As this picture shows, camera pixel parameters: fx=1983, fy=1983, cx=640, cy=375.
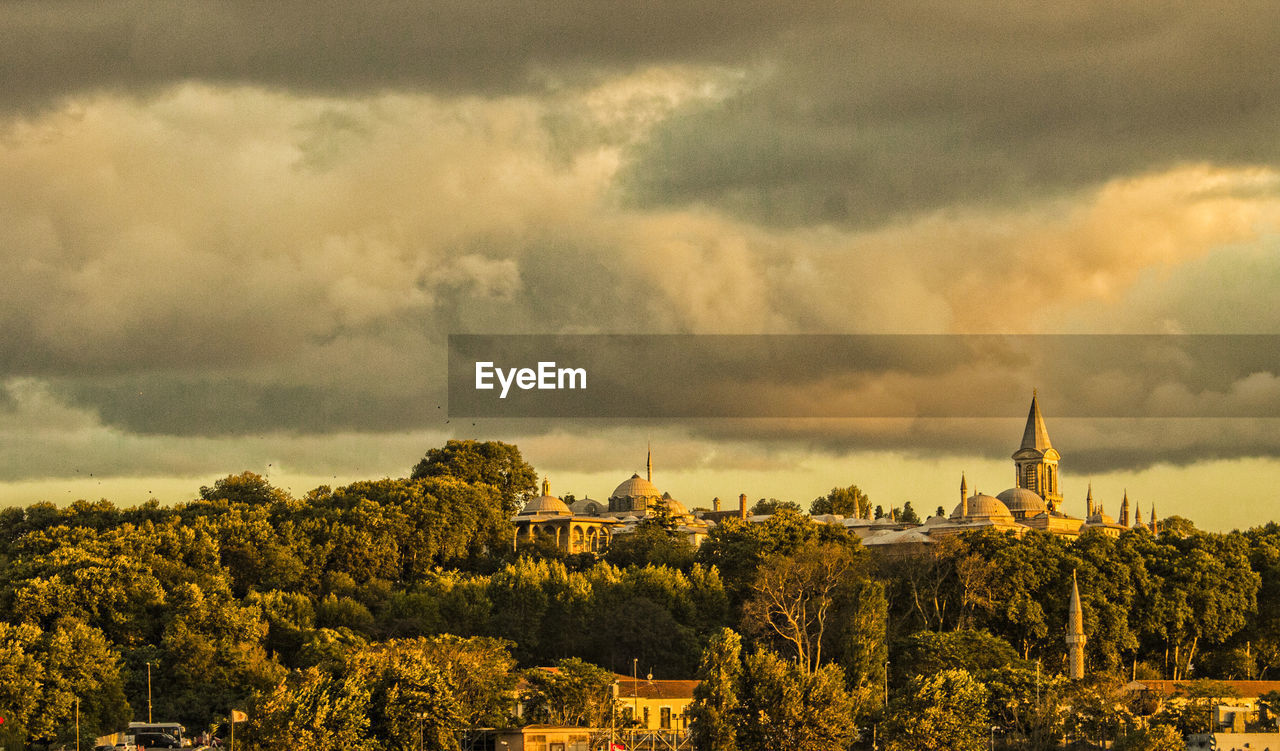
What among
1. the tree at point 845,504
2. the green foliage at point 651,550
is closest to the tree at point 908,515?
the tree at point 845,504

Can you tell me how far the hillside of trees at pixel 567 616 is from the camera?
6944 cm

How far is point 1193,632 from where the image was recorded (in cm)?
9375

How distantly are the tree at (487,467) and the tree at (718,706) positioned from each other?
50.4 meters

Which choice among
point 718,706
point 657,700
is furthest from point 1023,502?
point 718,706

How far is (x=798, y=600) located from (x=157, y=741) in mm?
29505

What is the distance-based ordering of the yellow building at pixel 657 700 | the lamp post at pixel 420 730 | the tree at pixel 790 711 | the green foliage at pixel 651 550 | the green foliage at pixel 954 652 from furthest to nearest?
the green foliage at pixel 651 550 → the green foliage at pixel 954 652 → the yellow building at pixel 657 700 → the tree at pixel 790 711 → the lamp post at pixel 420 730

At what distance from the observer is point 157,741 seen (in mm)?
72438

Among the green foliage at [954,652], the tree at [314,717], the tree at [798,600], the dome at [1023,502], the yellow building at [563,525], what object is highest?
the dome at [1023,502]

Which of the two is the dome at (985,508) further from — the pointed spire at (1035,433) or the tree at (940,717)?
the tree at (940,717)

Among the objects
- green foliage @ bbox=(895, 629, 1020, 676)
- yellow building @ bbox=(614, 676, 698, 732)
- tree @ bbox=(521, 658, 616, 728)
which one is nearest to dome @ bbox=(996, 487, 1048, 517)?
green foliage @ bbox=(895, 629, 1020, 676)

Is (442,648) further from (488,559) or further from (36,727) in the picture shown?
(488,559)

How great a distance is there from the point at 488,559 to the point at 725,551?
1399 cm

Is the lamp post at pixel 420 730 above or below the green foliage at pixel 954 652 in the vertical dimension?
below

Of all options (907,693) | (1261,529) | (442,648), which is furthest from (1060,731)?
(1261,529)
